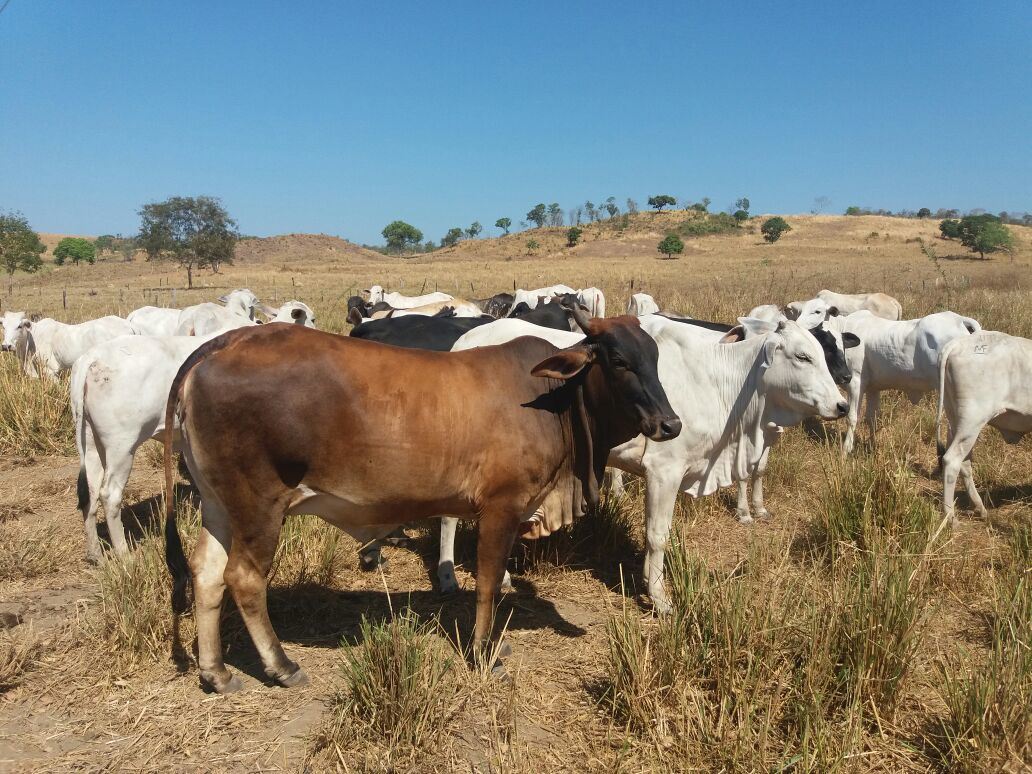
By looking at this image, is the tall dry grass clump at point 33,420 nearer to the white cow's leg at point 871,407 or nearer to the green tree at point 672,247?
the white cow's leg at point 871,407

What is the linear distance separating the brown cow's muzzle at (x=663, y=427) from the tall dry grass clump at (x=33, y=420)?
7773 millimetres

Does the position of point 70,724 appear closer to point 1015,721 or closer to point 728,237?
point 1015,721

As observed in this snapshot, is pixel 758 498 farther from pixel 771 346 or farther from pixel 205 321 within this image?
pixel 205 321

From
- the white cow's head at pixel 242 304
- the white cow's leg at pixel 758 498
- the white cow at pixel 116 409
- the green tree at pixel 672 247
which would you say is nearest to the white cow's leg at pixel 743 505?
the white cow's leg at pixel 758 498

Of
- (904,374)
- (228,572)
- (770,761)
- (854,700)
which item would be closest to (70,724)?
(228,572)

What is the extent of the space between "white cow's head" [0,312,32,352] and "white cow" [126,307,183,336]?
88.5 inches

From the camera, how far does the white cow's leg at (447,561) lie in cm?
560

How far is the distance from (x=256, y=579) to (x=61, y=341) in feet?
29.3

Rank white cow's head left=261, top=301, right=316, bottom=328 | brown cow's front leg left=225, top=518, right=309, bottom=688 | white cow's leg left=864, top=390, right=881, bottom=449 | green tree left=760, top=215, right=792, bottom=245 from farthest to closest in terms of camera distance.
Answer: green tree left=760, top=215, right=792, bottom=245 → white cow's head left=261, top=301, right=316, bottom=328 → white cow's leg left=864, top=390, right=881, bottom=449 → brown cow's front leg left=225, top=518, right=309, bottom=688

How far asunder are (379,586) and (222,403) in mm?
2523

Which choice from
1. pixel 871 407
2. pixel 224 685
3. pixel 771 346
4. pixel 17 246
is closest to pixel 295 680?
pixel 224 685

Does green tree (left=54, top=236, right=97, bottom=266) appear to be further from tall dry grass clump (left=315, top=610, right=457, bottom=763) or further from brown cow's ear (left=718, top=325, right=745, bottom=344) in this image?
tall dry grass clump (left=315, top=610, right=457, bottom=763)

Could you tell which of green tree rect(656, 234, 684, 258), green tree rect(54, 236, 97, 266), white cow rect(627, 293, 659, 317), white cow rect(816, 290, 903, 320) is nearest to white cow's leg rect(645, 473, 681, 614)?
white cow rect(627, 293, 659, 317)

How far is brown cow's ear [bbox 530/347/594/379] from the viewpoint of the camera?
4.05 meters
